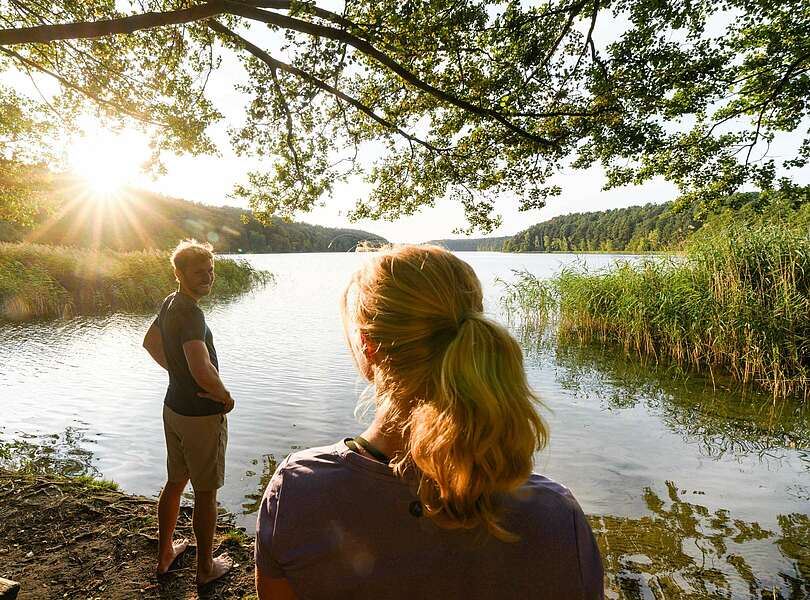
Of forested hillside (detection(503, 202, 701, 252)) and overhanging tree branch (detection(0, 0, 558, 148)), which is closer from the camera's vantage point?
overhanging tree branch (detection(0, 0, 558, 148))

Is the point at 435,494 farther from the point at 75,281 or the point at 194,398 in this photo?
the point at 75,281

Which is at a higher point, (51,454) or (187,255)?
(187,255)

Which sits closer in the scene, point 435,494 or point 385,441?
point 435,494

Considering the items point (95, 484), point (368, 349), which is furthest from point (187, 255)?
point (95, 484)

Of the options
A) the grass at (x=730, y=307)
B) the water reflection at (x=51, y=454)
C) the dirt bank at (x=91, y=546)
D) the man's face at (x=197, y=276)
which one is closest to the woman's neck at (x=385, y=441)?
the man's face at (x=197, y=276)

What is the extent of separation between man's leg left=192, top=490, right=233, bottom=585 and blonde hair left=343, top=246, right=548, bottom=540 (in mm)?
2359

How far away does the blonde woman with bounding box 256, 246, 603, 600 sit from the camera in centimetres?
94

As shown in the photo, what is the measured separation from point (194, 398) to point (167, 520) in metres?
0.96

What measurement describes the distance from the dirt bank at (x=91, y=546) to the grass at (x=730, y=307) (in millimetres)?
8999

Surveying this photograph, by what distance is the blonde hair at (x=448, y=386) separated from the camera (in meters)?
0.96

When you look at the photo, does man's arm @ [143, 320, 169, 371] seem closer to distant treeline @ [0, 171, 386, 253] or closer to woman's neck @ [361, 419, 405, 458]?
woman's neck @ [361, 419, 405, 458]

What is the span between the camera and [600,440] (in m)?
6.62

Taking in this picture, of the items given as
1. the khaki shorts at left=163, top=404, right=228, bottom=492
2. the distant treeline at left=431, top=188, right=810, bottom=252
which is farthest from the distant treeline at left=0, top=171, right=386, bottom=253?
the distant treeline at left=431, top=188, right=810, bottom=252

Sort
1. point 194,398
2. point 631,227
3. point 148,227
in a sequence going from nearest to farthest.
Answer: point 194,398, point 631,227, point 148,227
